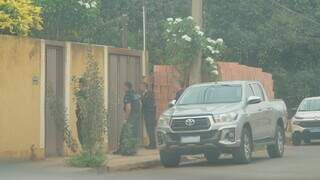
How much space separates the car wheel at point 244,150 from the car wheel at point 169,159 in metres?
1.26

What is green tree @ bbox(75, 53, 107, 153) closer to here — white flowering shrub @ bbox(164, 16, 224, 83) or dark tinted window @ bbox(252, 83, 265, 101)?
dark tinted window @ bbox(252, 83, 265, 101)

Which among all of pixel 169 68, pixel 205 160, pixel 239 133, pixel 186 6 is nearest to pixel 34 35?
pixel 169 68

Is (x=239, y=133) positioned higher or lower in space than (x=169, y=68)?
lower

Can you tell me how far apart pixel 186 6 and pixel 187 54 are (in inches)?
620

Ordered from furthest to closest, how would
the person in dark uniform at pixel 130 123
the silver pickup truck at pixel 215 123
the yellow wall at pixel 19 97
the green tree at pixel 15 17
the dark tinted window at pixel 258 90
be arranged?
the dark tinted window at pixel 258 90, the person in dark uniform at pixel 130 123, the green tree at pixel 15 17, the yellow wall at pixel 19 97, the silver pickup truck at pixel 215 123

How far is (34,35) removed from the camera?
21.7 m

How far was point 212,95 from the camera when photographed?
17.9m

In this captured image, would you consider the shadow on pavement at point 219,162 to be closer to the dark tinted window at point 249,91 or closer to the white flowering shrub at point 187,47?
the dark tinted window at point 249,91

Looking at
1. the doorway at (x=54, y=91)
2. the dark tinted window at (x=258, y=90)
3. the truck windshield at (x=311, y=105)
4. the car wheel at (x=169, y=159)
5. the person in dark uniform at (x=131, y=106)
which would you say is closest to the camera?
the car wheel at (x=169, y=159)

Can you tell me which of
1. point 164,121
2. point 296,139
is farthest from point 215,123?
point 296,139

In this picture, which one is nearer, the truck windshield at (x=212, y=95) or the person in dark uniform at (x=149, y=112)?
the truck windshield at (x=212, y=95)

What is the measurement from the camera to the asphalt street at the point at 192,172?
1431 centimetres

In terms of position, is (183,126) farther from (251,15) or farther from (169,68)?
(251,15)

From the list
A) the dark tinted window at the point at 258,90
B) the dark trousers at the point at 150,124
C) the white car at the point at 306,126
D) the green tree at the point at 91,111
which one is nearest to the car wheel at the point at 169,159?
the green tree at the point at 91,111
